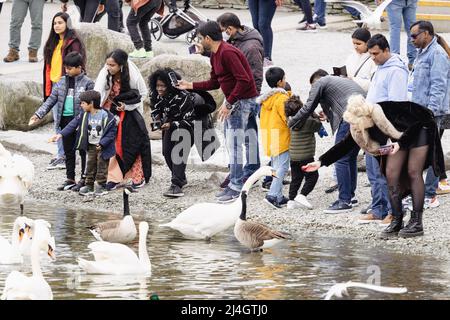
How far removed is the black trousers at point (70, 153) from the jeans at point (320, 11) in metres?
8.10

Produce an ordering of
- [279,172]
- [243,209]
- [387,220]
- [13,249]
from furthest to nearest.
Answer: [279,172] < [387,220] < [243,209] < [13,249]

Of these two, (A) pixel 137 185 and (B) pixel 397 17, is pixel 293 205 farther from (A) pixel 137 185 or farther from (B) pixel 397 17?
(B) pixel 397 17

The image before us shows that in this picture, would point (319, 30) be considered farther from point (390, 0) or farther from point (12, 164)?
point (12, 164)

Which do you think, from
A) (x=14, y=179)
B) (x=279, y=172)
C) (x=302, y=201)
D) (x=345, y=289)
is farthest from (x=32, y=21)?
(x=345, y=289)

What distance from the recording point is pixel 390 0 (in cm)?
1984

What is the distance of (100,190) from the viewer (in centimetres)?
1672

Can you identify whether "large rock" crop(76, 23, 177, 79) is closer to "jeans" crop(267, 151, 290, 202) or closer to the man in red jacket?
the man in red jacket

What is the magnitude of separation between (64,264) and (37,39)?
9.90m

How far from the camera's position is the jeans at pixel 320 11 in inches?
958

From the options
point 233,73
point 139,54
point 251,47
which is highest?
point 251,47

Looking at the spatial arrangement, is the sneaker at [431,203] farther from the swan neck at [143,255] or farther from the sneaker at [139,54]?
the sneaker at [139,54]

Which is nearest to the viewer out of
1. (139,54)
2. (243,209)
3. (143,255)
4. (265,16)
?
(143,255)

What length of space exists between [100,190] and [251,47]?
225 centimetres
